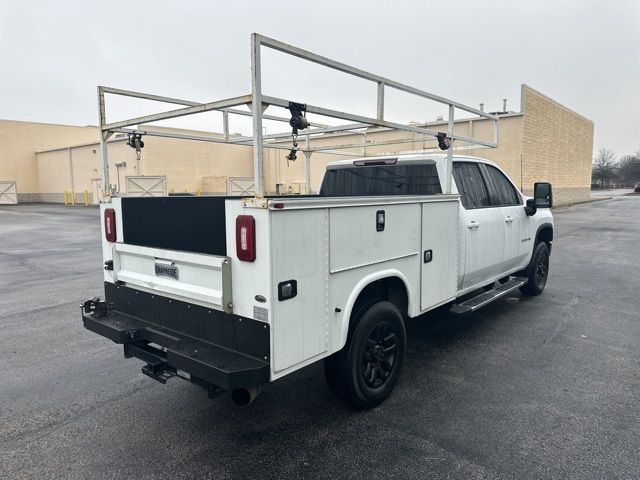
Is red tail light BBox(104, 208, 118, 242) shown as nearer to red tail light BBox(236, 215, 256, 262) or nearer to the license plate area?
the license plate area

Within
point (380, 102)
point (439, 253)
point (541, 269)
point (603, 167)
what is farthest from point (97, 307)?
point (603, 167)

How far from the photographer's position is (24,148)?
43094 mm

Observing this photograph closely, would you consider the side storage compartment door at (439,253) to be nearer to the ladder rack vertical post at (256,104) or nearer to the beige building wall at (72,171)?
the ladder rack vertical post at (256,104)

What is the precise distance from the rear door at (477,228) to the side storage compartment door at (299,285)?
228cm

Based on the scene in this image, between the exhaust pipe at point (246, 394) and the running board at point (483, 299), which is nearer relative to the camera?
the exhaust pipe at point (246, 394)

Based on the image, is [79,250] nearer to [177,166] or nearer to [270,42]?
[270,42]

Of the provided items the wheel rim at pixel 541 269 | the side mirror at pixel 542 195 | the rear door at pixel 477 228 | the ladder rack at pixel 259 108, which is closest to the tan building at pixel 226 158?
the wheel rim at pixel 541 269

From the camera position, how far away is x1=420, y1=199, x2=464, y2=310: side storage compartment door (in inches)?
165

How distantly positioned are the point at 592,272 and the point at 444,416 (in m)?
7.32

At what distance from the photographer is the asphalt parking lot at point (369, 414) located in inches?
117

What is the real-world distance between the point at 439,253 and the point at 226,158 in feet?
112

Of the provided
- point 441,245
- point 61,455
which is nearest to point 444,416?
point 441,245

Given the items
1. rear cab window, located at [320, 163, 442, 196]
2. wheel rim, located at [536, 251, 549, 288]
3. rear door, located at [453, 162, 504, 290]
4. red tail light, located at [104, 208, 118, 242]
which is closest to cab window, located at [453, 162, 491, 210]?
rear door, located at [453, 162, 504, 290]

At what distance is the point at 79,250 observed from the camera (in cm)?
1282
